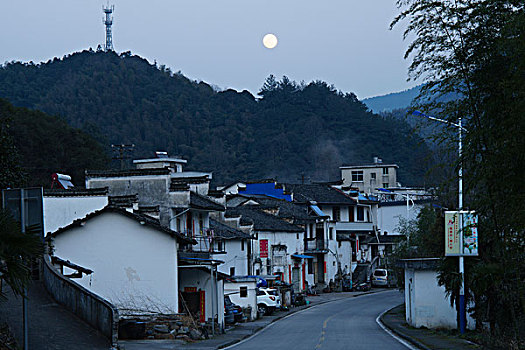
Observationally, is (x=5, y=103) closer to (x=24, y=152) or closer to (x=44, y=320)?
(x=24, y=152)

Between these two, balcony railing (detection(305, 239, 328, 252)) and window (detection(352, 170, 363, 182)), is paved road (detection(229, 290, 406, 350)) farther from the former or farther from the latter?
window (detection(352, 170, 363, 182))

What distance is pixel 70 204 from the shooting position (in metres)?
36.0

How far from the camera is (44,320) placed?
19.1 meters

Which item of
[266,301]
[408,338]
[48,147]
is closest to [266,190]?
[48,147]

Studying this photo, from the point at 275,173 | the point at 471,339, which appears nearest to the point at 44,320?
the point at 471,339

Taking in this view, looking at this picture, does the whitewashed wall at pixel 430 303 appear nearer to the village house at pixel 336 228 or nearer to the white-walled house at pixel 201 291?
the white-walled house at pixel 201 291

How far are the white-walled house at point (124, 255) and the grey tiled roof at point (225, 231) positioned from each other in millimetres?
14964

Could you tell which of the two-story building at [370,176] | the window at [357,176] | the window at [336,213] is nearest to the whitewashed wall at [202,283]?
the window at [336,213]

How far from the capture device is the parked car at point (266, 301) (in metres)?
46.6

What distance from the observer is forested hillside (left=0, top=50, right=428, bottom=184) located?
468 feet

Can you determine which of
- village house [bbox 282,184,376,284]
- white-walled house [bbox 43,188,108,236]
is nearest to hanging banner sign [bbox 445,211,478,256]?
white-walled house [bbox 43,188,108,236]

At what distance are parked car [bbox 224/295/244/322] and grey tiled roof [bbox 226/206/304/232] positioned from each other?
1505cm

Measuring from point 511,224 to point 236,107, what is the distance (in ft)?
497

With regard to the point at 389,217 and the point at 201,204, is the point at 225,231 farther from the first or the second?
the point at 389,217
